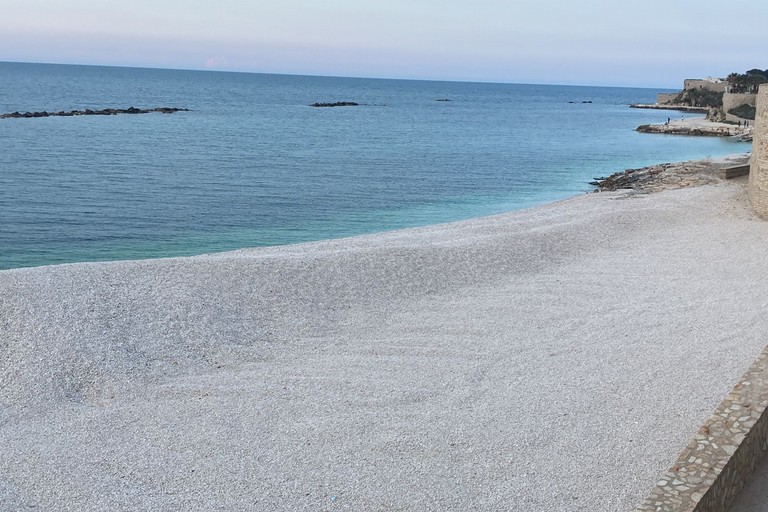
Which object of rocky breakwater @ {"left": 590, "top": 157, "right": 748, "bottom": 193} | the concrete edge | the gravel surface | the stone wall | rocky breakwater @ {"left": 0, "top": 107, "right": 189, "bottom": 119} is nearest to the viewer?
the concrete edge

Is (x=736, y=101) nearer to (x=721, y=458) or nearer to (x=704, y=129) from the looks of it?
(x=704, y=129)

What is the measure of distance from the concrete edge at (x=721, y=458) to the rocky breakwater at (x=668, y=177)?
20.0 m

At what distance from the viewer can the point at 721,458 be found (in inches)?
247

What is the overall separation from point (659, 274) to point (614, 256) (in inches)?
69.0

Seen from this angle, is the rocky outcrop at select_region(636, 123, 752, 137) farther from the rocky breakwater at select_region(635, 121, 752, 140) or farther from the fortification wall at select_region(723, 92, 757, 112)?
the fortification wall at select_region(723, 92, 757, 112)

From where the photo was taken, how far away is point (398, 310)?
13.0 m

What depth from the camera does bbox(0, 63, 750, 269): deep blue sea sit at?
930 inches

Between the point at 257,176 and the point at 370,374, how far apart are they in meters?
26.7

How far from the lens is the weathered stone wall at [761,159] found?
725 inches

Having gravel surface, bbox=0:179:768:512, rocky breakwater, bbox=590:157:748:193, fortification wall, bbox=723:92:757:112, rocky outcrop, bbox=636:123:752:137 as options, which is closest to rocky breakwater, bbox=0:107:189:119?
rocky outcrop, bbox=636:123:752:137

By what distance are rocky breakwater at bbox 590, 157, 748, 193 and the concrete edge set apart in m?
20.0

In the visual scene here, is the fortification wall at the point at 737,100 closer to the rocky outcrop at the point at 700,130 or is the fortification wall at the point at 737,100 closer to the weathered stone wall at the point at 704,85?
the rocky outcrop at the point at 700,130

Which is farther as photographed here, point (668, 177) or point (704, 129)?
point (704, 129)

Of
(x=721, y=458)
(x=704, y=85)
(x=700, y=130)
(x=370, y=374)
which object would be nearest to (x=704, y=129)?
(x=700, y=130)
